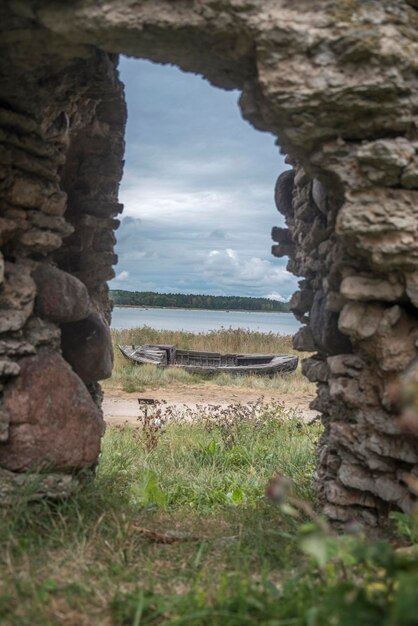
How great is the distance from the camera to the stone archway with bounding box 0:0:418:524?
11.1ft

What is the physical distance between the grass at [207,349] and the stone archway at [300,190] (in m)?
10.3

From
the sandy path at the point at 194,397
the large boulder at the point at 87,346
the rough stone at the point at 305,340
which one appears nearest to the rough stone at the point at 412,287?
the rough stone at the point at 305,340

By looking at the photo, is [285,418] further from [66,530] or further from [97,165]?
[66,530]

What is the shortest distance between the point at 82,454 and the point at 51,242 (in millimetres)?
1585

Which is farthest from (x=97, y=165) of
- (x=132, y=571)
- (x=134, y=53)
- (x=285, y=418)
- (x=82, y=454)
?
(x=285, y=418)

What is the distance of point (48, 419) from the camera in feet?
14.2

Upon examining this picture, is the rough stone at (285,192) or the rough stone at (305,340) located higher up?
the rough stone at (285,192)

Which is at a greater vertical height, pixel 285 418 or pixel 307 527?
pixel 307 527

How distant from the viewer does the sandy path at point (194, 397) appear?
12.3 m

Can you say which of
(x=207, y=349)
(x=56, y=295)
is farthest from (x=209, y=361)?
(x=56, y=295)

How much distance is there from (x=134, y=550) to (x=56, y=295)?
6.37 ft

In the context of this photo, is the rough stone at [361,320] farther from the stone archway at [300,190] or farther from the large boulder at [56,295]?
the large boulder at [56,295]

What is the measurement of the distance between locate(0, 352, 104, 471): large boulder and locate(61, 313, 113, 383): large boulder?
0.80 m

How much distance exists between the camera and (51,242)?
15.6 ft
